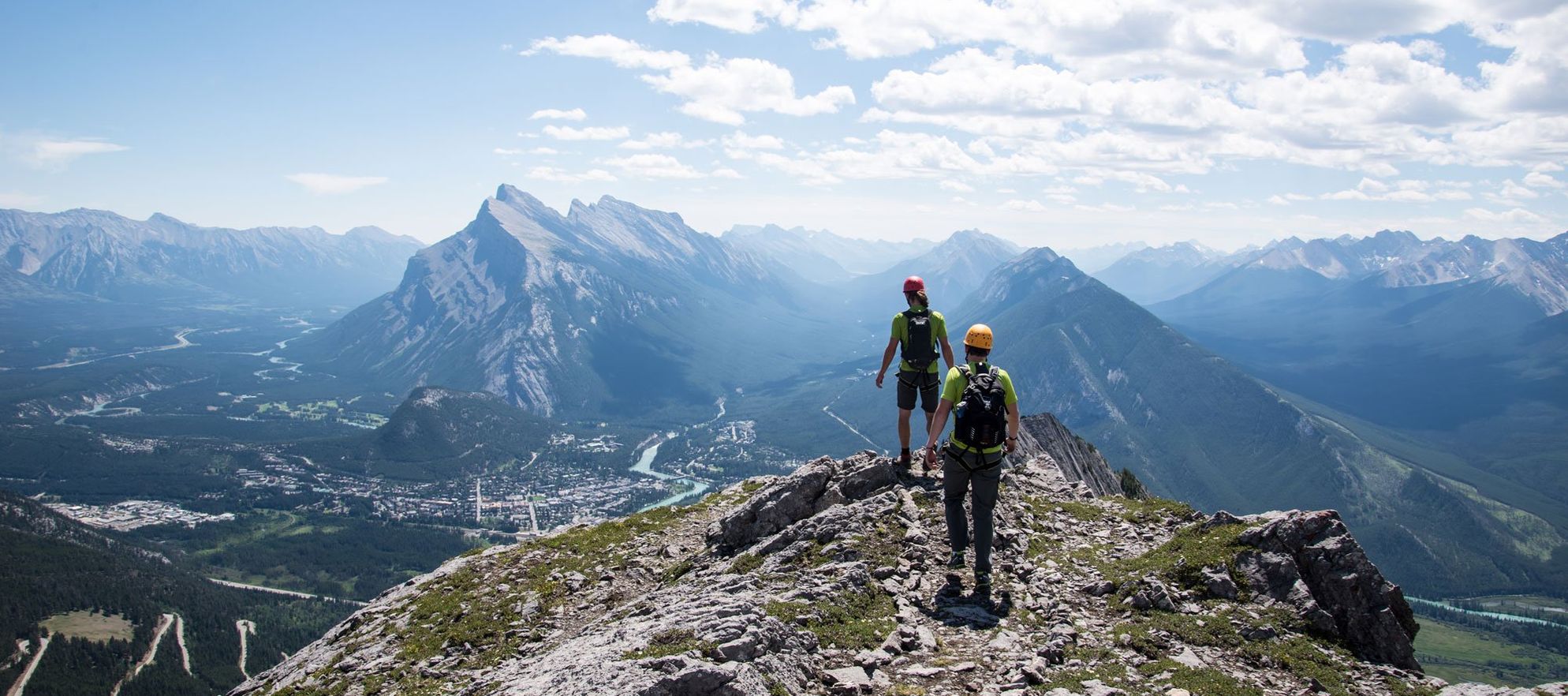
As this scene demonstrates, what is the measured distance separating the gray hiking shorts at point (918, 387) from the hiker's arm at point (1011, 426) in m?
5.35

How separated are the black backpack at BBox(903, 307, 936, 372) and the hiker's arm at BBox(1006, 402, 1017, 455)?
5251 mm

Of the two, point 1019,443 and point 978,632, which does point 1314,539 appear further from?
point 1019,443

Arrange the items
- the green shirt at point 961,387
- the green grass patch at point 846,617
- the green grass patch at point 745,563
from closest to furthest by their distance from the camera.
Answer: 1. the green grass patch at point 846,617
2. the green shirt at point 961,387
3. the green grass patch at point 745,563

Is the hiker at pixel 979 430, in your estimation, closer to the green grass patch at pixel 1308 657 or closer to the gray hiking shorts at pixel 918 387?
the gray hiking shorts at pixel 918 387

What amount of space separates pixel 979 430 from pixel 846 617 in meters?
5.14

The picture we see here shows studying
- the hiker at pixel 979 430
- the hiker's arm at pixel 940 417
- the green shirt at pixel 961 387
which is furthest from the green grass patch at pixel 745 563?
the green shirt at pixel 961 387

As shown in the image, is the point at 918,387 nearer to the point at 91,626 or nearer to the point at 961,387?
the point at 961,387

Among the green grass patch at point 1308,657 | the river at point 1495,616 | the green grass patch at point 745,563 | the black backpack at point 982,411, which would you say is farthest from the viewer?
Answer: the river at point 1495,616

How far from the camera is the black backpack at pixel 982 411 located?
1762cm

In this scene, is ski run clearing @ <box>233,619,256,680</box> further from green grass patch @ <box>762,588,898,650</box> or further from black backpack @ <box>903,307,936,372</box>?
green grass patch @ <box>762,588,898,650</box>

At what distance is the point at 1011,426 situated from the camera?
701 inches

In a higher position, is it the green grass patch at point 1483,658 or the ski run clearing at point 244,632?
the ski run clearing at point 244,632

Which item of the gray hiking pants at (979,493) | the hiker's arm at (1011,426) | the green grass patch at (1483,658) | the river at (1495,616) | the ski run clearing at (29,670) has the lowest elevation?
the river at (1495,616)

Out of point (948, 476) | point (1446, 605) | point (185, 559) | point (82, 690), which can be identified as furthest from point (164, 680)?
point (1446, 605)
